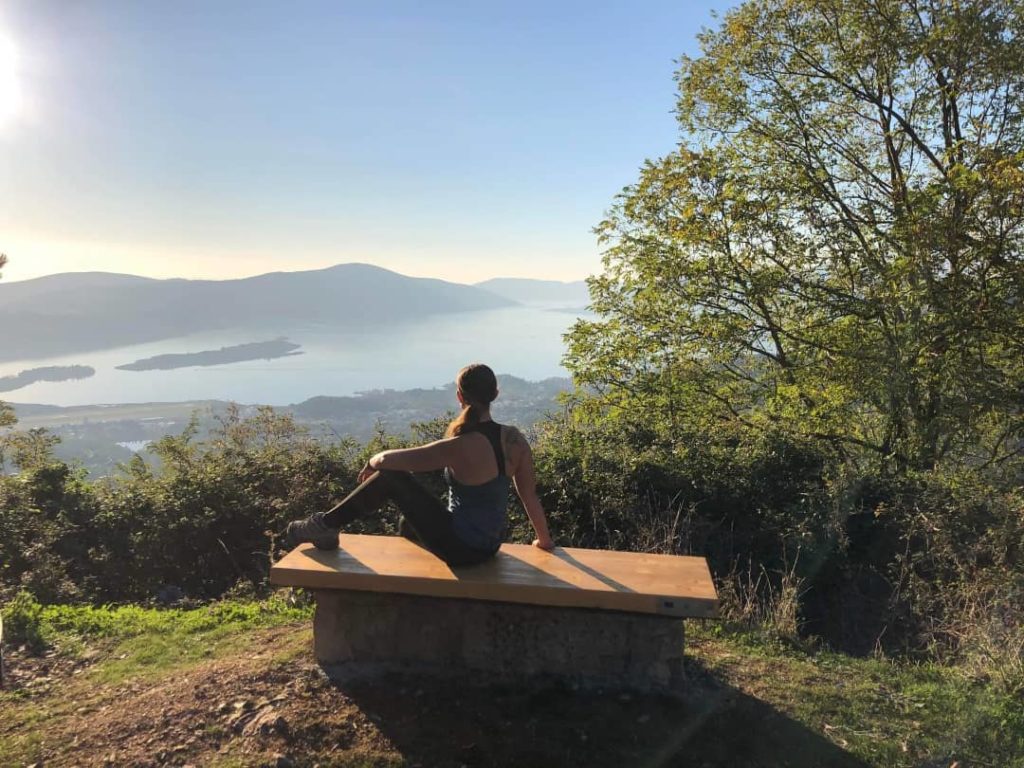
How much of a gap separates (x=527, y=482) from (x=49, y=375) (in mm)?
119723

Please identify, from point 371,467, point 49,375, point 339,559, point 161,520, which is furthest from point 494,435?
point 49,375

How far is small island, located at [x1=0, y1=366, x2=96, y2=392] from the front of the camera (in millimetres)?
87500

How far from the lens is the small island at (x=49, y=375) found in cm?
8750

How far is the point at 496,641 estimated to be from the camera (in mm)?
3521

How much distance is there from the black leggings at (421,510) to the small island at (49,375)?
98621 mm

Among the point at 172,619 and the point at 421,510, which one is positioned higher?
the point at 421,510

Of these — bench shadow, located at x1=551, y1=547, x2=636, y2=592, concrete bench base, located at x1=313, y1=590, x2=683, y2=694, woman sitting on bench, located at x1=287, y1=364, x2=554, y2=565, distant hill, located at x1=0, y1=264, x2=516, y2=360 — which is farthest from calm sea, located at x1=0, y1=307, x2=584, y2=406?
concrete bench base, located at x1=313, y1=590, x2=683, y2=694

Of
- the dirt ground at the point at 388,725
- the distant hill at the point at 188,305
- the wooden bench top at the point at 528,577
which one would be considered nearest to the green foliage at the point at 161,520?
the dirt ground at the point at 388,725

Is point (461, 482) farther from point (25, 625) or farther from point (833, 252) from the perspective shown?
point (833, 252)

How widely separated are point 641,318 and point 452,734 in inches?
309

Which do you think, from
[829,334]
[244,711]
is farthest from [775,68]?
[244,711]

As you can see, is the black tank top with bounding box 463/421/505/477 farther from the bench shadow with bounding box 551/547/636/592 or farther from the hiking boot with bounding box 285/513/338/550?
the hiking boot with bounding box 285/513/338/550

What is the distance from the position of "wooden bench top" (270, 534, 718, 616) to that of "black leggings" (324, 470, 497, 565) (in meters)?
0.07

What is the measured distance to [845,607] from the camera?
5.46 m
